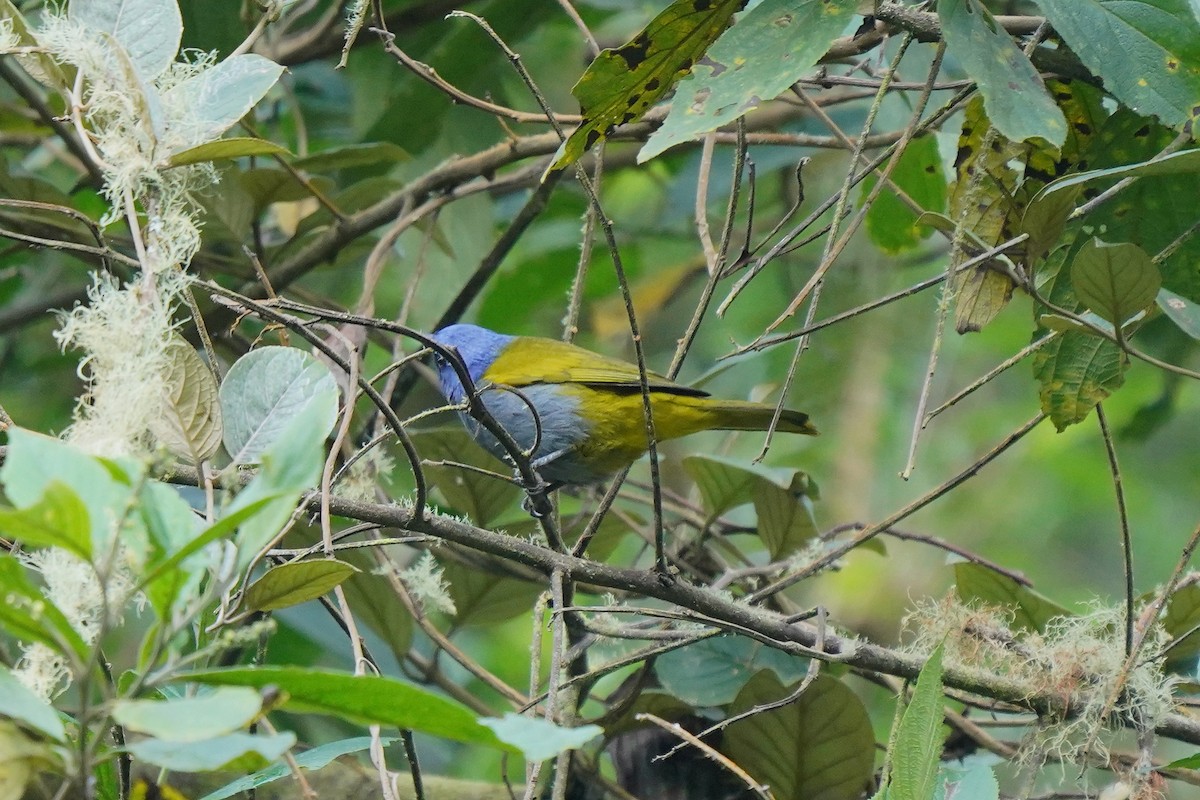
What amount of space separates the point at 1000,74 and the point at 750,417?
5.20ft

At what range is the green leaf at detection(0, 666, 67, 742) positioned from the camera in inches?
39.2

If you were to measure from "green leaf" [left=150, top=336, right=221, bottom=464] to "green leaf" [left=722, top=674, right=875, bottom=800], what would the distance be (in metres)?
1.17

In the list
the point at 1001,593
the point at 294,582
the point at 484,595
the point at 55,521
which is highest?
the point at 55,521

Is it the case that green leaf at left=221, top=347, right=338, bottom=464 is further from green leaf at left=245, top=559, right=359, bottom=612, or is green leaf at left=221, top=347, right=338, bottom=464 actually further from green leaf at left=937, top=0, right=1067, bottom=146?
green leaf at left=937, top=0, right=1067, bottom=146

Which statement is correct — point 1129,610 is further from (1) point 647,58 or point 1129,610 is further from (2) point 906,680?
(1) point 647,58

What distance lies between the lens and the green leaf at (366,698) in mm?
1042

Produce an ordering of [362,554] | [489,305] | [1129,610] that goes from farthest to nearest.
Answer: [489,305] → [362,554] → [1129,610]

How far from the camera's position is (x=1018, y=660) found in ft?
7.32

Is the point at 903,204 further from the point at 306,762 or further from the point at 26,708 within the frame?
the point at 26,708

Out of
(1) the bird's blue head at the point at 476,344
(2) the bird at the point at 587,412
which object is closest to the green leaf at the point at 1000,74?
(2) the bird at the point at 587,412

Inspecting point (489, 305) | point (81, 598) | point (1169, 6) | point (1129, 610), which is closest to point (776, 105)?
point (489, 305)

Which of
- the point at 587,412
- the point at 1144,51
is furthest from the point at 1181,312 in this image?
the point at 587,412

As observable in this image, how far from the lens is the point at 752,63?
66.9 inches

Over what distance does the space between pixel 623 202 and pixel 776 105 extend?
2.45 metres
